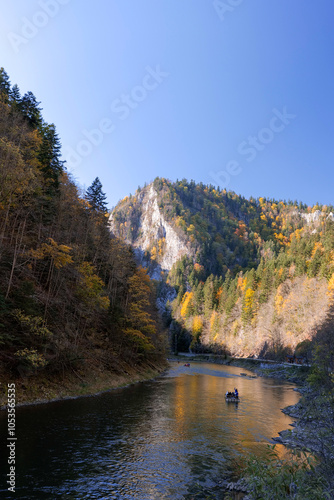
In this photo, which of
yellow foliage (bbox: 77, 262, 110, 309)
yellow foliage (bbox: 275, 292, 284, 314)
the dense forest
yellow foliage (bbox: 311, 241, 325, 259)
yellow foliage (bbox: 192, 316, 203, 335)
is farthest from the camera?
yellow foliage (bbox: 192, 316, 203, 335)

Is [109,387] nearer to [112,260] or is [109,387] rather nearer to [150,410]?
[150,410]

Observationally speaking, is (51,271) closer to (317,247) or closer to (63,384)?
(63,384)

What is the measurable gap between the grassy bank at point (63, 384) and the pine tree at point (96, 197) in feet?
105

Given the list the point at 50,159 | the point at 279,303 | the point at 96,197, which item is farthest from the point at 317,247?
the point at 50,159

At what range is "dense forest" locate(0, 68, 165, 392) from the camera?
25734mm

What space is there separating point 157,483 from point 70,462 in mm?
4587

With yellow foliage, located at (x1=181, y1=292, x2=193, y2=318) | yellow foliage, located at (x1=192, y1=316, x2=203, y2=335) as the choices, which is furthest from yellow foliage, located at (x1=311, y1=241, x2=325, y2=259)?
yellow foliage, located at (x1=181, y1=292, x2=193, y2=318)

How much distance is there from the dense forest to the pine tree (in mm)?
222

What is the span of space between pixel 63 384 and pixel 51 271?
37.5ft

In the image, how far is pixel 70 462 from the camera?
1536 centimetres

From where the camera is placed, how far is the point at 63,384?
95.7ft

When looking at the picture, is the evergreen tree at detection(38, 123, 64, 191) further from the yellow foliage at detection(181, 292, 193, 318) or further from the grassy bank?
the yellow foliage at detection(181, 292, 193, 318)

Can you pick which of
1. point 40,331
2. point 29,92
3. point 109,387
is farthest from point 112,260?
point 29,92

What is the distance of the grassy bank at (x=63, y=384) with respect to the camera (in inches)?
937
